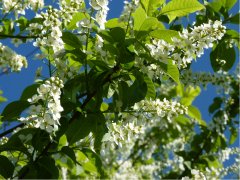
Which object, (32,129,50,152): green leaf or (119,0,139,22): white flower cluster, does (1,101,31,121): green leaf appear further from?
(119,0,139,22): white flower cluster

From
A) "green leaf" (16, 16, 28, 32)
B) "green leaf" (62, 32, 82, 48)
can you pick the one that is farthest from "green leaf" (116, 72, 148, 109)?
"green leaf" (16, 16, 28, 32)

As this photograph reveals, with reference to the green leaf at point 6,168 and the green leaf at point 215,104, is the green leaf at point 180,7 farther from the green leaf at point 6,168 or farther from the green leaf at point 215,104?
the green leaf at point 215,104

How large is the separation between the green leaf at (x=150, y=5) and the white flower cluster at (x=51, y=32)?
0.52m

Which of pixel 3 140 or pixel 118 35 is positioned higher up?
pixel 118 35

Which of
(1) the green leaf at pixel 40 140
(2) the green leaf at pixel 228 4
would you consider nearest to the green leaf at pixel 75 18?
(1) the green leaf at pixel 40 140

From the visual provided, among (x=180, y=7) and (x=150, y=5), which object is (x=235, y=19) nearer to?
(x=180, y=7)

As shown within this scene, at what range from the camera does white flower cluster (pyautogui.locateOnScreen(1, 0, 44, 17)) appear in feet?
11.8

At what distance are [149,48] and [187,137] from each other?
15.2ft

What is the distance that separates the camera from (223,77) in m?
5.06

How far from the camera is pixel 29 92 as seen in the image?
272 centimetres

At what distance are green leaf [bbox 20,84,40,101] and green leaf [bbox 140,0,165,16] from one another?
2.64 feet

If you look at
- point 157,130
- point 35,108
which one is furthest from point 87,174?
point 35,108

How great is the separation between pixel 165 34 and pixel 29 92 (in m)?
0.91

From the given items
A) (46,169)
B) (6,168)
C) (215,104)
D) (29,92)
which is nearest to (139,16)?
(29,92)
